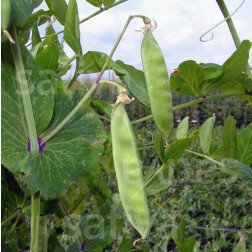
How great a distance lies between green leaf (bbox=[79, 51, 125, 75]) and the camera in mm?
385

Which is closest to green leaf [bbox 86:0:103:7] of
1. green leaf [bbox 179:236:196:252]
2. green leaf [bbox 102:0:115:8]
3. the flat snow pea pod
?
green leaf [bbox 102:0:115:8]

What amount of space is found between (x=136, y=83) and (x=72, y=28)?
100 mm

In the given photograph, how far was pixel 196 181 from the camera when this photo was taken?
2.27 meters

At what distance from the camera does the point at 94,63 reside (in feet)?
1.43

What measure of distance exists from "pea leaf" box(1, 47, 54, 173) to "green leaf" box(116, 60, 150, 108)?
97mm

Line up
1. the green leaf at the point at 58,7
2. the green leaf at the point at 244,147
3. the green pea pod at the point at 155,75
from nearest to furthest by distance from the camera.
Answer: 1. the green pea pod at the point at 155,75
2. the green leaf at the point at 58,7
3. the green leaf at the point at 244,147

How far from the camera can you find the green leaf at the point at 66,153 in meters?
0.34

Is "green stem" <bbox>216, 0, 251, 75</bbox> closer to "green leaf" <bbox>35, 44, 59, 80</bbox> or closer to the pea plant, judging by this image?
the pea plant

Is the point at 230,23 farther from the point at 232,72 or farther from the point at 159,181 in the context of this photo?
the point at 159,181

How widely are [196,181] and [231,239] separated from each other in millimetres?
409

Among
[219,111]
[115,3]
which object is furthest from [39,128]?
[219,111]

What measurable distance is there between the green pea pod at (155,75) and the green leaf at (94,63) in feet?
0.11

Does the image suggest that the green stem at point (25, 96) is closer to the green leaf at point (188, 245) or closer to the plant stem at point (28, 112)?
the plant stem at point (28, 112)

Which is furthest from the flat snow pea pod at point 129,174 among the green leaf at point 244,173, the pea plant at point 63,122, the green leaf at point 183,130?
the green leaf at point 183,130
